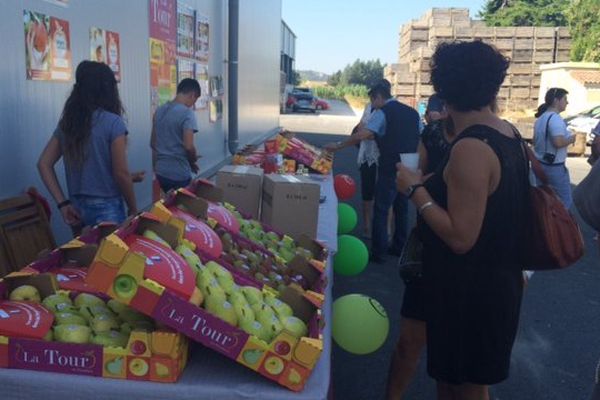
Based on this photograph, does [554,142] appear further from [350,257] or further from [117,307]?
[117,307]

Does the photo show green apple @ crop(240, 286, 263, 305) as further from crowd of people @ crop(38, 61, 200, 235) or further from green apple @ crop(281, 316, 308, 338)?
crowd of people @ crop(38, 61, 200, 235)

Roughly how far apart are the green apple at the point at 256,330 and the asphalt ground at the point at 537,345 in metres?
1.78

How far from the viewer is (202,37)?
8.38m

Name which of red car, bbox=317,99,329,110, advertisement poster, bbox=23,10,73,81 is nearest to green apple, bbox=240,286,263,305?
advertisement poster, bbox=23,10,73,81

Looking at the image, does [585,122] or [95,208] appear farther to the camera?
[585,122]

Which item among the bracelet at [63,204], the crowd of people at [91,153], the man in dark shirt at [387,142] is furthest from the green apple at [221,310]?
the man in dark shirt at [387,142]

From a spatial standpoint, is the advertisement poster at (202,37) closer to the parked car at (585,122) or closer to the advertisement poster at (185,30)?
the advertisement poster at (185,30)

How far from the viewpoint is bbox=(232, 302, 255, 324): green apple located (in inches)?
73.3

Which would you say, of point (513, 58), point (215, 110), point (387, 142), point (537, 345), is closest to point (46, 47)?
point (387, 142)

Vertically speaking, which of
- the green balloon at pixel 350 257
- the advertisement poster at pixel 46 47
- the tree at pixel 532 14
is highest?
the tree at pixel 532 14

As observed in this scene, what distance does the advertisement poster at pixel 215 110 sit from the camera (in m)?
9.14

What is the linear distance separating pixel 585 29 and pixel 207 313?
30.9 metres

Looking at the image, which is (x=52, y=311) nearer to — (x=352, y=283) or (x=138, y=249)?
(x=138, y=249)

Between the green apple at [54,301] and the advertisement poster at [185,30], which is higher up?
the advertisement poster at [185,30]
